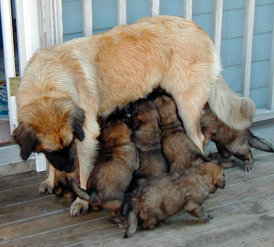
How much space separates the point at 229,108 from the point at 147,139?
0.84 m

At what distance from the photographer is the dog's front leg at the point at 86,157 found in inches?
132

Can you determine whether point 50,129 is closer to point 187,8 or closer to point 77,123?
point 77,123

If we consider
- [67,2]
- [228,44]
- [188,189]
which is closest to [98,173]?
[188,189]

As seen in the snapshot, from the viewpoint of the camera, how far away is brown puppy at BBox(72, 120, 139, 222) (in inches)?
122

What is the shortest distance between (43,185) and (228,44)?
2.70 m

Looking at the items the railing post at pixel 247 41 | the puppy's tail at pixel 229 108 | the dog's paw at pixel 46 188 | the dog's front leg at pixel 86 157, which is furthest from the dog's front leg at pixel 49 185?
the railing post at pixel 247 41

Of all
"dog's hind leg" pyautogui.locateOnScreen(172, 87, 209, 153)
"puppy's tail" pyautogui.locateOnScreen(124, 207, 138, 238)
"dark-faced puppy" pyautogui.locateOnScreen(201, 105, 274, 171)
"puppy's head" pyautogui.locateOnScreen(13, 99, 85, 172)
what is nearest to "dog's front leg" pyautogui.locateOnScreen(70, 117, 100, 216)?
"puppy's head" pyautogui.locateOnScreen(13, 99, 85, 172)

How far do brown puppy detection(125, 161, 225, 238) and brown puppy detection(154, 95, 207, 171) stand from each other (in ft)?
0.90

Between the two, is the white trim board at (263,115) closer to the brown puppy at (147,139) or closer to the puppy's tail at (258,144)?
the puppy's tail at (258,144)

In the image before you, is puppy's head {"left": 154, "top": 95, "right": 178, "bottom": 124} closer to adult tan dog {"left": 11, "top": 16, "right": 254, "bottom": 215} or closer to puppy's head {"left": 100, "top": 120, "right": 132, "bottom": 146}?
adult tan dog {"left": 11, "top": 16, "right": 254, "bottom": 215}

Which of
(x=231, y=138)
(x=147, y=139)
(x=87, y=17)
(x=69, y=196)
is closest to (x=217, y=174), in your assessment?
(x=147, y=139)

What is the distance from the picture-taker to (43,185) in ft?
12.3

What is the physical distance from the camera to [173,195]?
3053mm

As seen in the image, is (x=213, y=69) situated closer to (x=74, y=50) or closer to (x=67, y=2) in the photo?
(x=74, y=50)
